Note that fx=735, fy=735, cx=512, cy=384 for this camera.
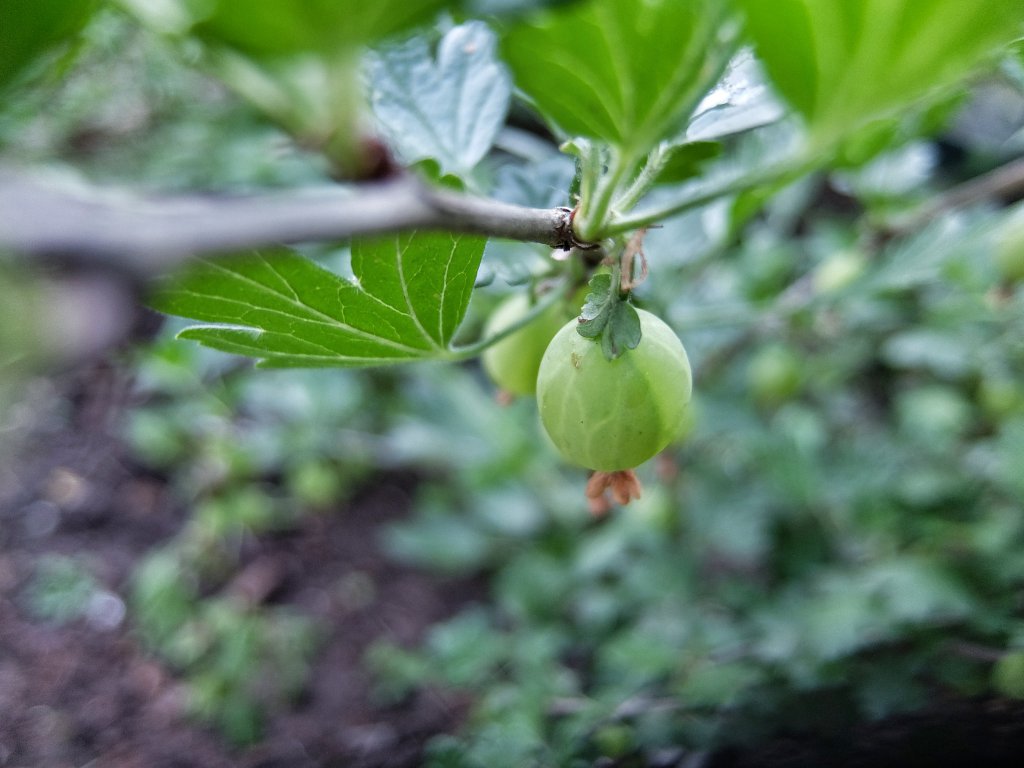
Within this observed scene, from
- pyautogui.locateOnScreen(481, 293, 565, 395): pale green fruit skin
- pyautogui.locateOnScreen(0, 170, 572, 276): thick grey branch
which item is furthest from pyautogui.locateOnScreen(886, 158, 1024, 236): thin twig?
pyautogui.locateOnScreen(0, 170, 572, 276): thick grey branch

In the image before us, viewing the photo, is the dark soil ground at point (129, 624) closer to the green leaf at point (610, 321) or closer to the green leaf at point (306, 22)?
the green leaf at point (610, 321)

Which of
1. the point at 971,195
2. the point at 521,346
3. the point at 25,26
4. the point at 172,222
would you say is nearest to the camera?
the point at 172,222

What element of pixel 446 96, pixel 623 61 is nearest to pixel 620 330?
pixel 623 61

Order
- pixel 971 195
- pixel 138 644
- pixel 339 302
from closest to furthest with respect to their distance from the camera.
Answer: pixel 339 302 → pixel 971 195 → pixel 138 644

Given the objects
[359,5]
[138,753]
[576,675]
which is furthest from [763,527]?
[138,753]

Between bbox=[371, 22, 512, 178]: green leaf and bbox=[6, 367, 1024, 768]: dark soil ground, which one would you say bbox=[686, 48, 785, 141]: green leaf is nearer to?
bbox=[371, 22, 512, 178]: green leaf

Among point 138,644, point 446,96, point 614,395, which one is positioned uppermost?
point 446,96

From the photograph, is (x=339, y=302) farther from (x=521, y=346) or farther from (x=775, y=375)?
(x=775, y=375)

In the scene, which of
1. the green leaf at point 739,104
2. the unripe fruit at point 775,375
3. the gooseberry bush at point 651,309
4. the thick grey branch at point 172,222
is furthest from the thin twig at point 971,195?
the thick grey branch at point 172,222
